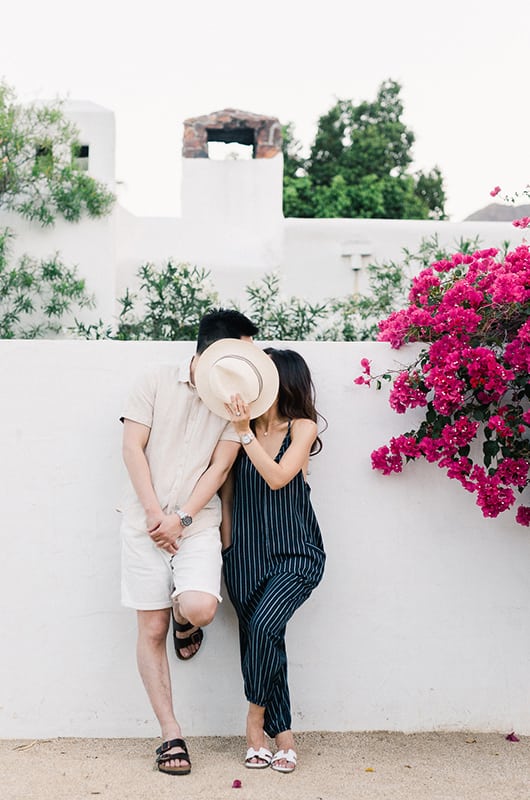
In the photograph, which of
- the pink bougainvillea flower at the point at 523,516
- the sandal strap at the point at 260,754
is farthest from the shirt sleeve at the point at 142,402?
the pink bougainvillea flower at the point at 523,516

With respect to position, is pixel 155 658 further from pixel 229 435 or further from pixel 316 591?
pixel 229 435

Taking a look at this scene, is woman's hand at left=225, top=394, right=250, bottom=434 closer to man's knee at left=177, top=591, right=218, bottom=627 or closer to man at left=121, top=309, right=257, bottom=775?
man at left=121, top=309, right=257, bottom=775

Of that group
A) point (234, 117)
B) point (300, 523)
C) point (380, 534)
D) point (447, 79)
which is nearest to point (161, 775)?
point (300, 523)

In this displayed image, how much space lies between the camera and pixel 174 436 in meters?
3.65

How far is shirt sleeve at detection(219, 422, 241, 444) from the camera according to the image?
3.64 meters

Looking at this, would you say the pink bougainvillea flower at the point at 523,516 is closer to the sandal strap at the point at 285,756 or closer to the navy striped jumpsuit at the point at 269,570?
the navy striped jumpsuit at the point at 269,570

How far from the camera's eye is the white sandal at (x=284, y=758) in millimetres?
3453

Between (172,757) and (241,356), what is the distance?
149cm

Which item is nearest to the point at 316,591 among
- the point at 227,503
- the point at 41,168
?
the point at 227,503

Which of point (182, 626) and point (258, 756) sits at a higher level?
point (182, 626)

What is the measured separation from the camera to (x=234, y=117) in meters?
12.4

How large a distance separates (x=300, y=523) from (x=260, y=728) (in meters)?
0.78

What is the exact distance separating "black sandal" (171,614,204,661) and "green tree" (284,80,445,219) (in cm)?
2003

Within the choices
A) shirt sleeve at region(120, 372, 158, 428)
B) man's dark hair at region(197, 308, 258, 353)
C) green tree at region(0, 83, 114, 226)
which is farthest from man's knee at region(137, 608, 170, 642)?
green tree at region(0, 83, 114, 226)
